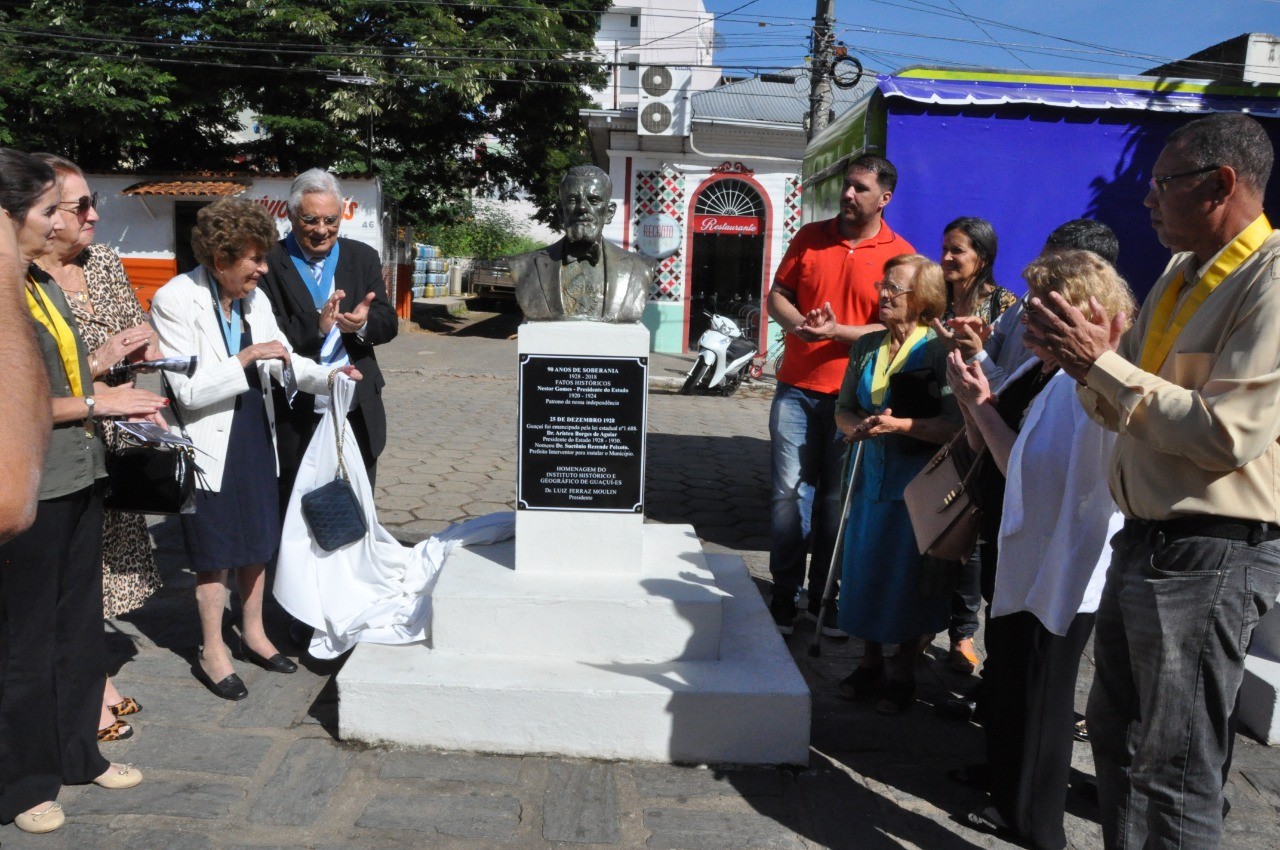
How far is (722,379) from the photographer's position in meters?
13.3

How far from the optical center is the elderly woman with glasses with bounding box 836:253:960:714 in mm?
3688

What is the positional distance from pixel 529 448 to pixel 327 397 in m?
0.92

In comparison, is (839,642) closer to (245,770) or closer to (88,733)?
(245,770)

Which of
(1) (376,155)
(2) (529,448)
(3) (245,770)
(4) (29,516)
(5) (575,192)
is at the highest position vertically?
(1) (376,155)

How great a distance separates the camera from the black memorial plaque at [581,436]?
3.71m

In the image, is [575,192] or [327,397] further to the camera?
[327,397]

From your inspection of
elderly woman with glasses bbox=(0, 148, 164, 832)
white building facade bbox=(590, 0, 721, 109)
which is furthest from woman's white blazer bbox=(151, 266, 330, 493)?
white building facade bbox=(590, 0, 721, 109)

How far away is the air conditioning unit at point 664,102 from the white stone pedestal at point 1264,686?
46.3 feet

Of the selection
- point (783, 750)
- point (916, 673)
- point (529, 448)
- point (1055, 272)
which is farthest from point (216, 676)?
point (1055, 272)

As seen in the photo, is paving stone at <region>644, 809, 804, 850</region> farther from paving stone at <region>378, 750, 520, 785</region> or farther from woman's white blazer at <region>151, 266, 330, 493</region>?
woman's white blazer at <region>151, 266, 330, 493</region>

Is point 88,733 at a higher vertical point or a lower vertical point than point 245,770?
higher

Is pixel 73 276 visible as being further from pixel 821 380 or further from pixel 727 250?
pixel 727 250

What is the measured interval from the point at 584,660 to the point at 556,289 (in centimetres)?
143

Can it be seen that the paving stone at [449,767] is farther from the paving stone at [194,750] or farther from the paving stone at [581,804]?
the paving stone at [194,750]
